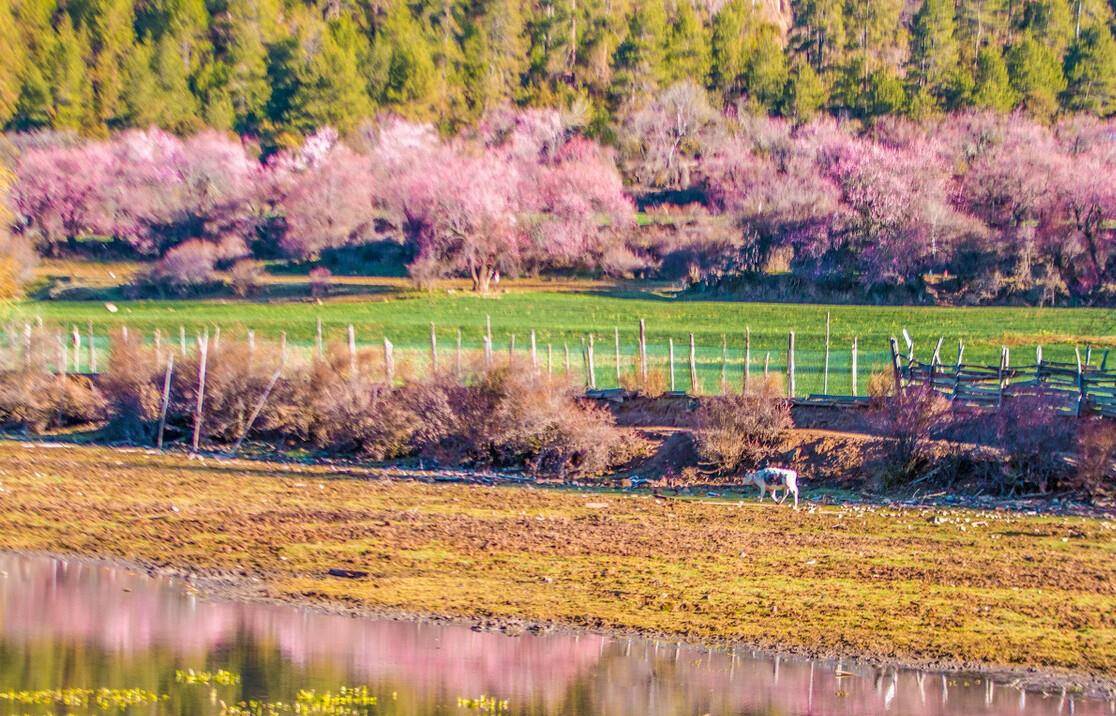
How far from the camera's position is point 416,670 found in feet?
51.9

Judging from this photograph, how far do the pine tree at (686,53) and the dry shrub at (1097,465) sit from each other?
8594 centimetres

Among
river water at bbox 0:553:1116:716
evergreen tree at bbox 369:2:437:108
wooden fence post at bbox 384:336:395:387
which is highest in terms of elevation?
evergreen tree at bbox 369:2:437:108

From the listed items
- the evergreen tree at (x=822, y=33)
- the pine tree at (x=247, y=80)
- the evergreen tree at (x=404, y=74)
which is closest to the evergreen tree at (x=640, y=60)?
the evergreen tree at (x=822, y=33)

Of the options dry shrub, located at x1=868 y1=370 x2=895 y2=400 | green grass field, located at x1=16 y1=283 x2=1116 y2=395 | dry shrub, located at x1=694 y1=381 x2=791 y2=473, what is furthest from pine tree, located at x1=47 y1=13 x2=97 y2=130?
dry shrub, located at x1=694 y1=381 x2=791 y2=473

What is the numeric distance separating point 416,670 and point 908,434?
14.4 meters

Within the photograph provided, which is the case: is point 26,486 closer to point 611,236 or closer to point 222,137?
point 611,236

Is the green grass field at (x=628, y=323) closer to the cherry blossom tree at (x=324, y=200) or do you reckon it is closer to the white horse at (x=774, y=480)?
the white horse at (x=774, y=480)

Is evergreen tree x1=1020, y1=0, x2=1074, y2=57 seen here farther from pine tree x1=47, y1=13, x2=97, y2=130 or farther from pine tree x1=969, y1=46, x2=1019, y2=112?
pine tree x1=47, y1=13, x2=97, y2=130

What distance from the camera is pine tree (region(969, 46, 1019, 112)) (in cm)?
9488

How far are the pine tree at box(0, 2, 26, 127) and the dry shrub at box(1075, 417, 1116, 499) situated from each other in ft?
297

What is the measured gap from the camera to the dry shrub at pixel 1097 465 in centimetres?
2603

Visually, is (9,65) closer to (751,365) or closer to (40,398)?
(40,398)

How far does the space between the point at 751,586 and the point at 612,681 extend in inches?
163

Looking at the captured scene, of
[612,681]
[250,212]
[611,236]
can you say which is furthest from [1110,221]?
[612,681]
